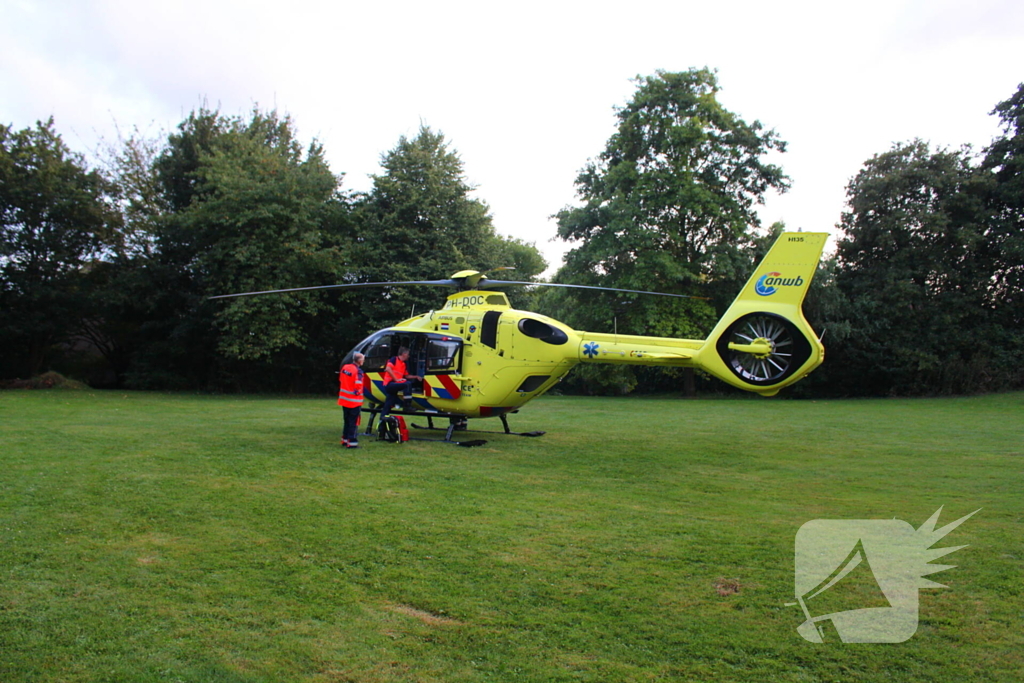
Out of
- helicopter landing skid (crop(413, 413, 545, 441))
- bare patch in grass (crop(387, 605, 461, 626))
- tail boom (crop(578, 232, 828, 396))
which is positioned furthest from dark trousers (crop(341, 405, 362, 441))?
bare patch in grass (crop(387, 605, 461, 626))

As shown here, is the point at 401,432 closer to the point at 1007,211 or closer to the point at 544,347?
the point at 544,347

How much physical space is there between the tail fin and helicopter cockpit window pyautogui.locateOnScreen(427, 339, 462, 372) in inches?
192

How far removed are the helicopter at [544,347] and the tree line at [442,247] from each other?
41.4ft

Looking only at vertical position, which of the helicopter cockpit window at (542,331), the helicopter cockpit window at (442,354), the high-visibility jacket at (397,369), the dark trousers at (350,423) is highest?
the helicopter cockpit window at (542,331)

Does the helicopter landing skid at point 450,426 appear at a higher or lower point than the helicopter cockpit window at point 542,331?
lower

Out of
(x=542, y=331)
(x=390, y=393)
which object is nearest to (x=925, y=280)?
(x=542, y=331)

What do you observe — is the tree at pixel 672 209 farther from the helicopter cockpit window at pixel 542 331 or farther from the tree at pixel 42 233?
the tree at pixel 42 233

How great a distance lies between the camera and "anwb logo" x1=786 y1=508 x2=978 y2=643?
13.9ft

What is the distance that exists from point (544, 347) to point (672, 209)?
18.4 metres

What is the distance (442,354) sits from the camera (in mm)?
12734

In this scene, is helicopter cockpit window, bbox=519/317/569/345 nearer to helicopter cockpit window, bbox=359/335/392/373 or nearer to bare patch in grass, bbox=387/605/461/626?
helicopter cockpit window, bbox=359/335/392/373

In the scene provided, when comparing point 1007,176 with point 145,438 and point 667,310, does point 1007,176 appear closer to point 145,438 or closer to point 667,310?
point 667,310

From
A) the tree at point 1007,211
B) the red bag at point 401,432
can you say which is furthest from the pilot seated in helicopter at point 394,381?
the tree at point 1007,211

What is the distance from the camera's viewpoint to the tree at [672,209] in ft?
91.0
